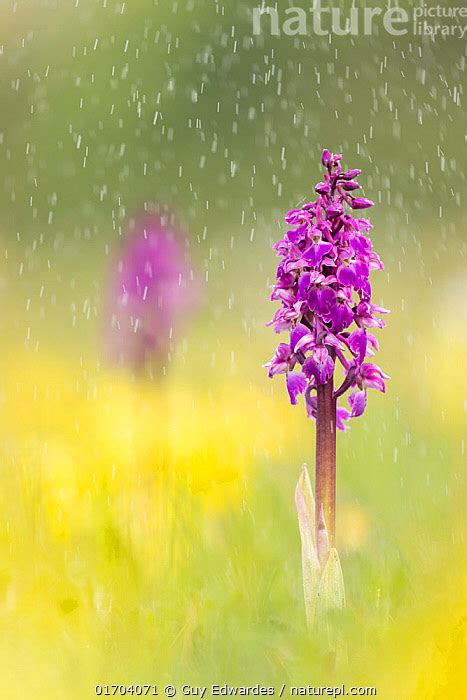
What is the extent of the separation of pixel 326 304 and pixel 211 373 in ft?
9.83

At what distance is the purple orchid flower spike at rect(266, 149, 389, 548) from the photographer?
6.83 ft

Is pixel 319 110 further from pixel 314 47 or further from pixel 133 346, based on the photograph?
pixel 133 346

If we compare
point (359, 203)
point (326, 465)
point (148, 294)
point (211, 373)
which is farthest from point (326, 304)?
point (211, 373)

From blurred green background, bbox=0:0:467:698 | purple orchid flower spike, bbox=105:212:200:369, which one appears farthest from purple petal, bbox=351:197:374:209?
purple orchid flower spike, bbox=105:212:200:369

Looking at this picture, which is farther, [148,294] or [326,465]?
[148,294]

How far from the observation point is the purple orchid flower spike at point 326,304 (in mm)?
2082

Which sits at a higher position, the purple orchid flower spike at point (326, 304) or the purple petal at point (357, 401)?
the purple orchid flower spike at point (326, 304)

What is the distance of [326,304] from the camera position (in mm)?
2088

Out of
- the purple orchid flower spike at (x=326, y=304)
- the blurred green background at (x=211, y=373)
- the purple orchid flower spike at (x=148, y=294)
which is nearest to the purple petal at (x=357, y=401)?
the purple orchid flower spike at (x=326, y=304)

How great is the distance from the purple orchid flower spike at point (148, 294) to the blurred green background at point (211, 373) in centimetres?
21

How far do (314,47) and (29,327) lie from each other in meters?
5.24

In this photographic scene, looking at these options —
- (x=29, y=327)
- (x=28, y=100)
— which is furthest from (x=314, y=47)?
(x=29, y=327)

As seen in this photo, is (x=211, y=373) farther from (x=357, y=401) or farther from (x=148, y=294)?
(x=357, y=401)

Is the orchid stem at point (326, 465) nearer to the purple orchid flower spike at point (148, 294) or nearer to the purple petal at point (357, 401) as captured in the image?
the purple petal at point (357, 401)
